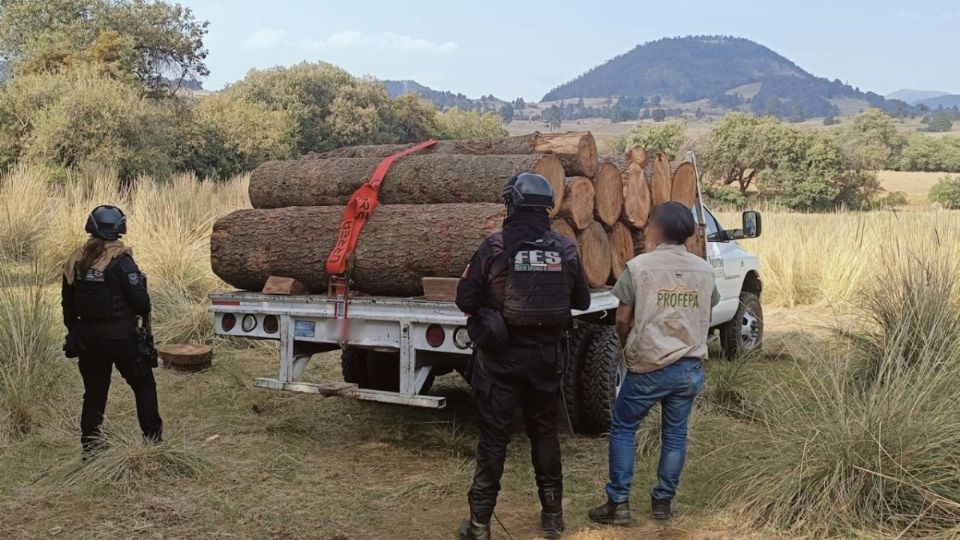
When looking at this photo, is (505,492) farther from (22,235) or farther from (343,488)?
(22,235)

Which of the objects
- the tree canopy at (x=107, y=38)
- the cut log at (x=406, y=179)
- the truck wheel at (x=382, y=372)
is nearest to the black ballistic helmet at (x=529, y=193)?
the cut log at (x=406, y=179)

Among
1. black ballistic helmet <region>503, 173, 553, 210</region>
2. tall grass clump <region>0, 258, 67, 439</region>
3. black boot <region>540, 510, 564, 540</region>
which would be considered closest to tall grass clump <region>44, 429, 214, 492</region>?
tall grass clump <region>0, 258, 67, 439</region>

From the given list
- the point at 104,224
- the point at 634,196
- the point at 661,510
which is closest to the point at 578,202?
the point at 634,196

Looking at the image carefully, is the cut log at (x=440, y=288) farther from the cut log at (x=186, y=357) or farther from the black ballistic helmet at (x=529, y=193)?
the cut log at (x=186, y=357)

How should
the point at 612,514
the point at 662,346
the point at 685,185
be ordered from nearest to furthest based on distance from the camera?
the point at 662,346, the point at 612,514, the point at 685,185

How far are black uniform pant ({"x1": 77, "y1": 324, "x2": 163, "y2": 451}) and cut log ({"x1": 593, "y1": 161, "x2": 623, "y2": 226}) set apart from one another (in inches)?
124

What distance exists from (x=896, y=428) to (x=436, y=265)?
2.72 meters

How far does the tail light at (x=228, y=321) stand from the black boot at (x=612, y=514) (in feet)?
9.26

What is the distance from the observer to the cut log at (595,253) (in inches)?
236

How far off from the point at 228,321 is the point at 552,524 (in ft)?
9.30

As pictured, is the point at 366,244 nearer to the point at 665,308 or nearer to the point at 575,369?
the point at 575,369

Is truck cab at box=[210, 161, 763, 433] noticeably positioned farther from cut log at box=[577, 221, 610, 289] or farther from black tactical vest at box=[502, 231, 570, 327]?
black tactical vest at box=[502, 231, 570, 327]

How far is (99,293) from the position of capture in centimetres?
493

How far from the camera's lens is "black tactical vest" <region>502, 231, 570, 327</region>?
13.6 ft
